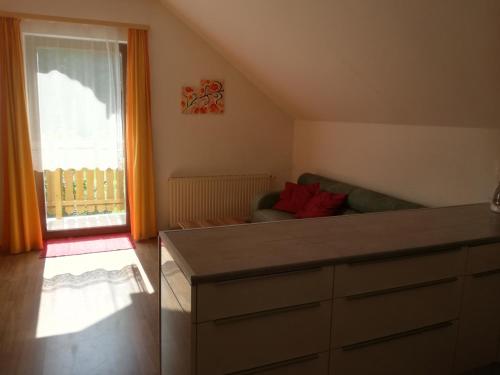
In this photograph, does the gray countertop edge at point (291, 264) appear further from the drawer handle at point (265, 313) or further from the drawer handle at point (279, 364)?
the drawer handle at point (279, 364)

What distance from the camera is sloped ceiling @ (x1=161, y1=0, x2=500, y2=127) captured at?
7.19 feet

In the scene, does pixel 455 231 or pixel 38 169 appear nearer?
pixel 455 231

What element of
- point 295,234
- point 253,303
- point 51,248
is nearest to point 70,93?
point 51,248

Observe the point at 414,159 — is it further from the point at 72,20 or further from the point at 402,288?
the point at 72,20

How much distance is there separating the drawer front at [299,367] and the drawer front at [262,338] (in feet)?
0.06

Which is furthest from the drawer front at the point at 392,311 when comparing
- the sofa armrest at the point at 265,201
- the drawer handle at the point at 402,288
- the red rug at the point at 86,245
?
the red rug at the point at 86,245

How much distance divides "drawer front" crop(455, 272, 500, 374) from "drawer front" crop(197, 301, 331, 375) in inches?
32.0

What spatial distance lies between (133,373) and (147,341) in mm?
337

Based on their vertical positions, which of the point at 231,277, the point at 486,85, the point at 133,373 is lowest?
the point at 133,373

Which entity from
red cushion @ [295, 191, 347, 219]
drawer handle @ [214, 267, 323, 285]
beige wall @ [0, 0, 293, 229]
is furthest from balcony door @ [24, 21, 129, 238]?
drawer handle @ [214, 267, 323, 285]

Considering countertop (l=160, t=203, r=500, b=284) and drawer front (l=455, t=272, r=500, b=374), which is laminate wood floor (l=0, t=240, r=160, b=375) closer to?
countertop (l=160, t=203, r=500, b=284)

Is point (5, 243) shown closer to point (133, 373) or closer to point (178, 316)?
point (133, 373)

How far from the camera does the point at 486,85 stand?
245cm

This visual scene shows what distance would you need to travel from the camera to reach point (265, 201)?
4602mm
